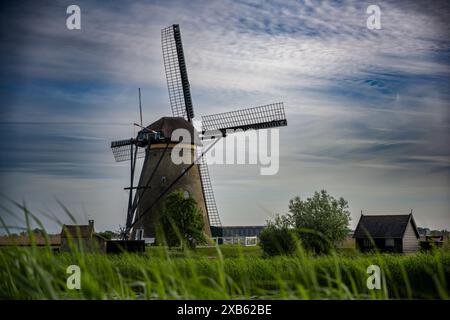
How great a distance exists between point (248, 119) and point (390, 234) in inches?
313

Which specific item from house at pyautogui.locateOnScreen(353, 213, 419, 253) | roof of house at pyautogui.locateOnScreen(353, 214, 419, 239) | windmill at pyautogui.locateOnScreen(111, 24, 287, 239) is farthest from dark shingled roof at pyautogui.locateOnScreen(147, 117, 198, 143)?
roof of house at pyautogui.locateOnScreen(353, 214, 419, 239)

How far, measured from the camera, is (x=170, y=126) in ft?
66.2

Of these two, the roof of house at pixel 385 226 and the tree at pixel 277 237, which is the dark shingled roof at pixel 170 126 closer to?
the tree at pixel 277 237

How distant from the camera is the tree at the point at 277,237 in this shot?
15.7 m

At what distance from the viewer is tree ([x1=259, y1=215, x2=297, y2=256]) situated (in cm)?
1572

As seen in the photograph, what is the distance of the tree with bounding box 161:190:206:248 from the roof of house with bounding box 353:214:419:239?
6690mm

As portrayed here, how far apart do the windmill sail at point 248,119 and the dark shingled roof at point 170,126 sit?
64 centimetres

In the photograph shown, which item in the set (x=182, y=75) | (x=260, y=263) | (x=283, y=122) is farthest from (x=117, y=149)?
(x=260, y=263)

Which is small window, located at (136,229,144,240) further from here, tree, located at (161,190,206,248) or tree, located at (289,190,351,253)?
tree, located at (289,190,351,253)

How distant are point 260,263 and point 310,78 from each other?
331cm

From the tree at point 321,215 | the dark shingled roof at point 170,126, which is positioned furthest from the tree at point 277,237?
the dark shingled roof at point 170,126

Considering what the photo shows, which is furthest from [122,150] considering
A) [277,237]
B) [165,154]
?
[277,237]

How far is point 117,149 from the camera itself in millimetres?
20281
